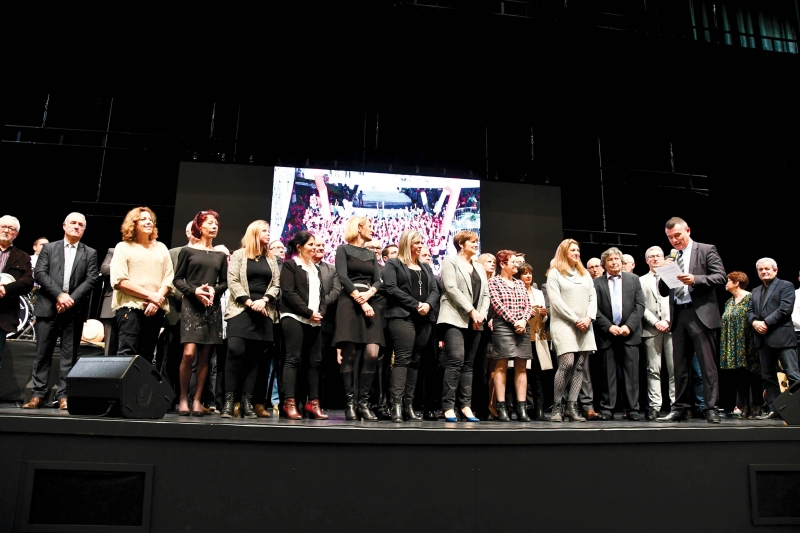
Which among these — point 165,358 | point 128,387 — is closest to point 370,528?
point 128,387

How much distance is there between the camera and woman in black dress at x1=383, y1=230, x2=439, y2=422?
4160 mm

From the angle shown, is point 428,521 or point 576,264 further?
point 576,264

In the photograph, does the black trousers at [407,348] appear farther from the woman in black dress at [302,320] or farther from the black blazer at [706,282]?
the black blazer at [706,282]

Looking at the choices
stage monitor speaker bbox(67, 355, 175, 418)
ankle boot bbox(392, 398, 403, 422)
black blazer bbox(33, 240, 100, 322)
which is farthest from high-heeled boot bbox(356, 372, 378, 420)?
black blazer bbox(33, 240, 100, 322)

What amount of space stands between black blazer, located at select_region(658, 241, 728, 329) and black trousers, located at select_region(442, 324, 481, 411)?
1.61 m

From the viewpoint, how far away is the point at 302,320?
4.10 meters

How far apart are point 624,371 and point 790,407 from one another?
1427 millimetres

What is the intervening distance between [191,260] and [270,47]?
3.47m

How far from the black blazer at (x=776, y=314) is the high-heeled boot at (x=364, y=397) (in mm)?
3481

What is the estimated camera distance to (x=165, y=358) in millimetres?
4734

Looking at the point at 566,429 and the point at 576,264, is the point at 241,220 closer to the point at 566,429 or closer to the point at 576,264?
the point at 576,264

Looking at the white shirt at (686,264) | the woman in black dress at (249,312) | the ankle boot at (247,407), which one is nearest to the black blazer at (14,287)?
the woman in black dress at (249,312)

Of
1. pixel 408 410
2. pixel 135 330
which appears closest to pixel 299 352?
pixel 408 410

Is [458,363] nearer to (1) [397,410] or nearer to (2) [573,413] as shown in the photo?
(1) [397,410]
